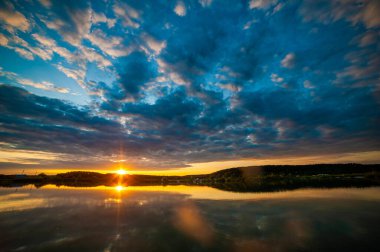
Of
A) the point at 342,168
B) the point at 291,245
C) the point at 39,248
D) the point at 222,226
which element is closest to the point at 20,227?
the point at 39,248

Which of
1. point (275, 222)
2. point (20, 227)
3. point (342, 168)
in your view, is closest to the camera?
point (20, 227)

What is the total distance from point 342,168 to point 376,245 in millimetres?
235115

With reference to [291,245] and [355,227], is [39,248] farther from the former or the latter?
[355,227]

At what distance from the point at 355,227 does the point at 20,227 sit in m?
28.4

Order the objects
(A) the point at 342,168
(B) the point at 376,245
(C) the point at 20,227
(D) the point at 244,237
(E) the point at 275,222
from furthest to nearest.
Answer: (A) the point at 342,168 → (E) the point at 275,222 → (C) the point at 20,227 → (D) the point at 244,237 → (B) the point at 376,245

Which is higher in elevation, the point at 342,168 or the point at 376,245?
the point at 342,168

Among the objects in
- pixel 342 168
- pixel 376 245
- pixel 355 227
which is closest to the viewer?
pixel 376 245

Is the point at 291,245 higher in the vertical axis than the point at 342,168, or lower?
lower

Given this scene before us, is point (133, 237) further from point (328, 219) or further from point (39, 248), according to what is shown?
point (328, 219)

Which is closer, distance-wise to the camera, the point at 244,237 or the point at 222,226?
the point at 244,237

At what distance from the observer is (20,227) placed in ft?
58.6

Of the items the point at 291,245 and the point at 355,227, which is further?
the point at 355,227

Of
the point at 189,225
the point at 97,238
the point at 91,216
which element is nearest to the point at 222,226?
the point at 189,225

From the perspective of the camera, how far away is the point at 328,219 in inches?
784
